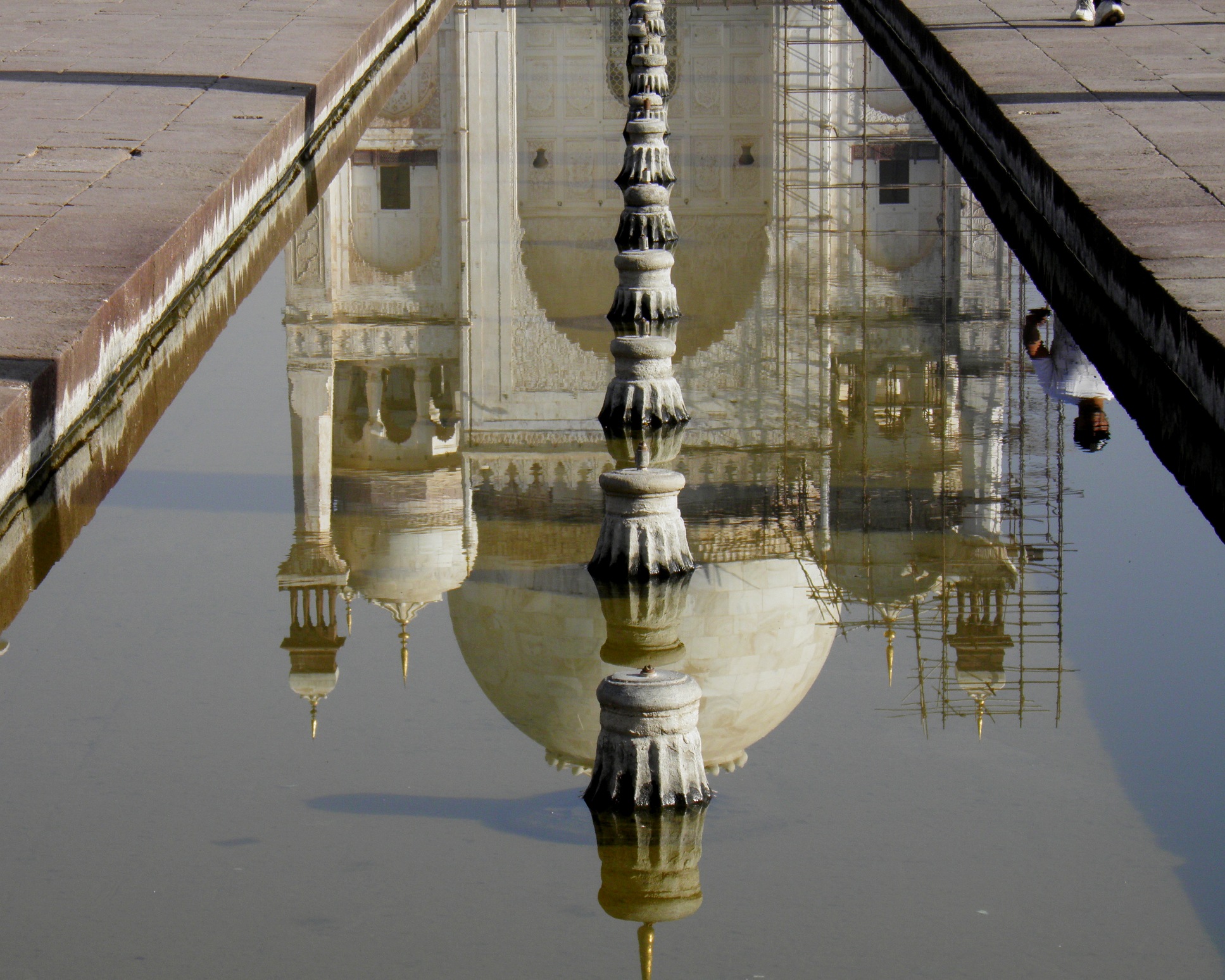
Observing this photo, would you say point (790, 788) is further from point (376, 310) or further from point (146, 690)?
point (376, 310)

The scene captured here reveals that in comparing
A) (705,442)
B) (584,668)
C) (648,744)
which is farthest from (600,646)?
(705,442)

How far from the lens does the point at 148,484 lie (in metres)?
4.41

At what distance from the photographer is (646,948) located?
93.3 inches

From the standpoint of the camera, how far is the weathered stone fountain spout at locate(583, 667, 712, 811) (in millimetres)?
2643

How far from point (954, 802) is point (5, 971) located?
4.56ft

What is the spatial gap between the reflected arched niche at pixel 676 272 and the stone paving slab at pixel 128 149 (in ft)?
3.81

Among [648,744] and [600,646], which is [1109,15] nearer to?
[600,646]

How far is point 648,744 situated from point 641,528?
1.08m

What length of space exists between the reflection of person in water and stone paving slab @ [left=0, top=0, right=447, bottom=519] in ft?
8.16

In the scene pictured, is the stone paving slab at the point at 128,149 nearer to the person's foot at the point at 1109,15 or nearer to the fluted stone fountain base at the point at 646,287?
the fluted stone fountain base at the point at 646,287

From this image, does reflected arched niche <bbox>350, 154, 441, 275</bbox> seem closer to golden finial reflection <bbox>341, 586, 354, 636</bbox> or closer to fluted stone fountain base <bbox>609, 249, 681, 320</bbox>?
fluted stone fountain base <bbox>609, 249, 681, 320</bbox>

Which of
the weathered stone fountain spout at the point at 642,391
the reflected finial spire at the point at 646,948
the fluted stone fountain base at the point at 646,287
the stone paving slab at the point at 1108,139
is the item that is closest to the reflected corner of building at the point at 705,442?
the weathered stone fountain spout at the point at 642,391

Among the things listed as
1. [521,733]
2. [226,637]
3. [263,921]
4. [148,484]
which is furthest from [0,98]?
[263,921]

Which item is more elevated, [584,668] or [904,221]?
[904,221]
